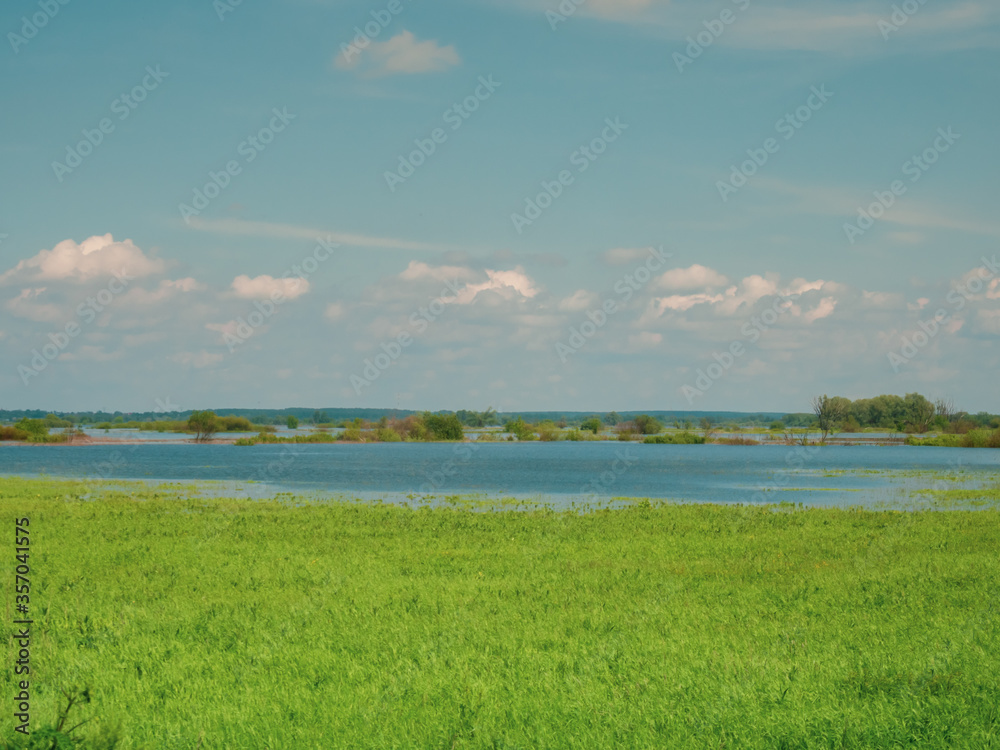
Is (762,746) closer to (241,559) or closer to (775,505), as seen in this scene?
(241,559)

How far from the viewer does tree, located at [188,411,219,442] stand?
460 feet

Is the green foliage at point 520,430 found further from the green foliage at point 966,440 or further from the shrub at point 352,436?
the green foliage at point 966,440

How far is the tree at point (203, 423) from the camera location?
14012 centimetres

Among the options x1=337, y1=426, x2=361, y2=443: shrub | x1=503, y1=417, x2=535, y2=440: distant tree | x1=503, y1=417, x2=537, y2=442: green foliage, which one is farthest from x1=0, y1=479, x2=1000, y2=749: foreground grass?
x1=503, y1=417, x2=537, y2=442: green foliage

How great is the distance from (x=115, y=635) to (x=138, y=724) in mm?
3857

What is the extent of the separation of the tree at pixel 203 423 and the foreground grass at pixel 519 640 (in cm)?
12363

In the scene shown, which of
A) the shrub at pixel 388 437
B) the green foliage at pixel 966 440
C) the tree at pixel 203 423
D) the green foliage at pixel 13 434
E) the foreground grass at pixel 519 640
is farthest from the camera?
the shrub at pixel 388 437

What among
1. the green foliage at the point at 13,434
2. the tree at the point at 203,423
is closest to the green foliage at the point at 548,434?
the tree at the point at 203,423

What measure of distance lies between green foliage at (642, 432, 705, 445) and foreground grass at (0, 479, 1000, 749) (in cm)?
12359

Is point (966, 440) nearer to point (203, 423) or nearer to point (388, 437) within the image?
point (388, 437)

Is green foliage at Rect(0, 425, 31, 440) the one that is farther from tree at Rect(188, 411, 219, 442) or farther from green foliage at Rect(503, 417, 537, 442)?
green foliage at Rect(503, 417, 537, 442)

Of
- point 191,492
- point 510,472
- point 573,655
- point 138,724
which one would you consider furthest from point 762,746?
point 510,472

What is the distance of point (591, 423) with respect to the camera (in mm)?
175375
